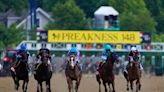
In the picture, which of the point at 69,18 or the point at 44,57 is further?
the point at 69,18

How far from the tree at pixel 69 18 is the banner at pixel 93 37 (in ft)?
85.6

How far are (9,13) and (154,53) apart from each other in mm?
40605

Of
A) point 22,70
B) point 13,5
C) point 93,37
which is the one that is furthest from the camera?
point 13,5

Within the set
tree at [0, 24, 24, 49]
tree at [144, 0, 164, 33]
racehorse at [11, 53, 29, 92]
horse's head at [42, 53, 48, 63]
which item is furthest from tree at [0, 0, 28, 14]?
horse's head at [42, 53, 48, 63]

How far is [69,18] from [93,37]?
27.8 metres

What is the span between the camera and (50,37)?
86.4m

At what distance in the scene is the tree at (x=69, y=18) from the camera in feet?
373

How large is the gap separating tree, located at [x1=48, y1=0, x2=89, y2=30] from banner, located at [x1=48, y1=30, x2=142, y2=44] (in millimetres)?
26080

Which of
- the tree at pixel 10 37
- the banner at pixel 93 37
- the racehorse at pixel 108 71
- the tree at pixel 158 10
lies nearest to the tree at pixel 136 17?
the tree at pixel 158 10

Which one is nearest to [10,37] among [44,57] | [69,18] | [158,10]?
[69,18]

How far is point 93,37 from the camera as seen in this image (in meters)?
86.5

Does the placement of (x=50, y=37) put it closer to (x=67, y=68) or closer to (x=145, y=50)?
(x=145, y=50)

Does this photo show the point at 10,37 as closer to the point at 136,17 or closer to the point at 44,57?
the point at 136,17

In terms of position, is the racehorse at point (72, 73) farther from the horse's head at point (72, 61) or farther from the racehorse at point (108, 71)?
the racehorse at point (108, 71)
